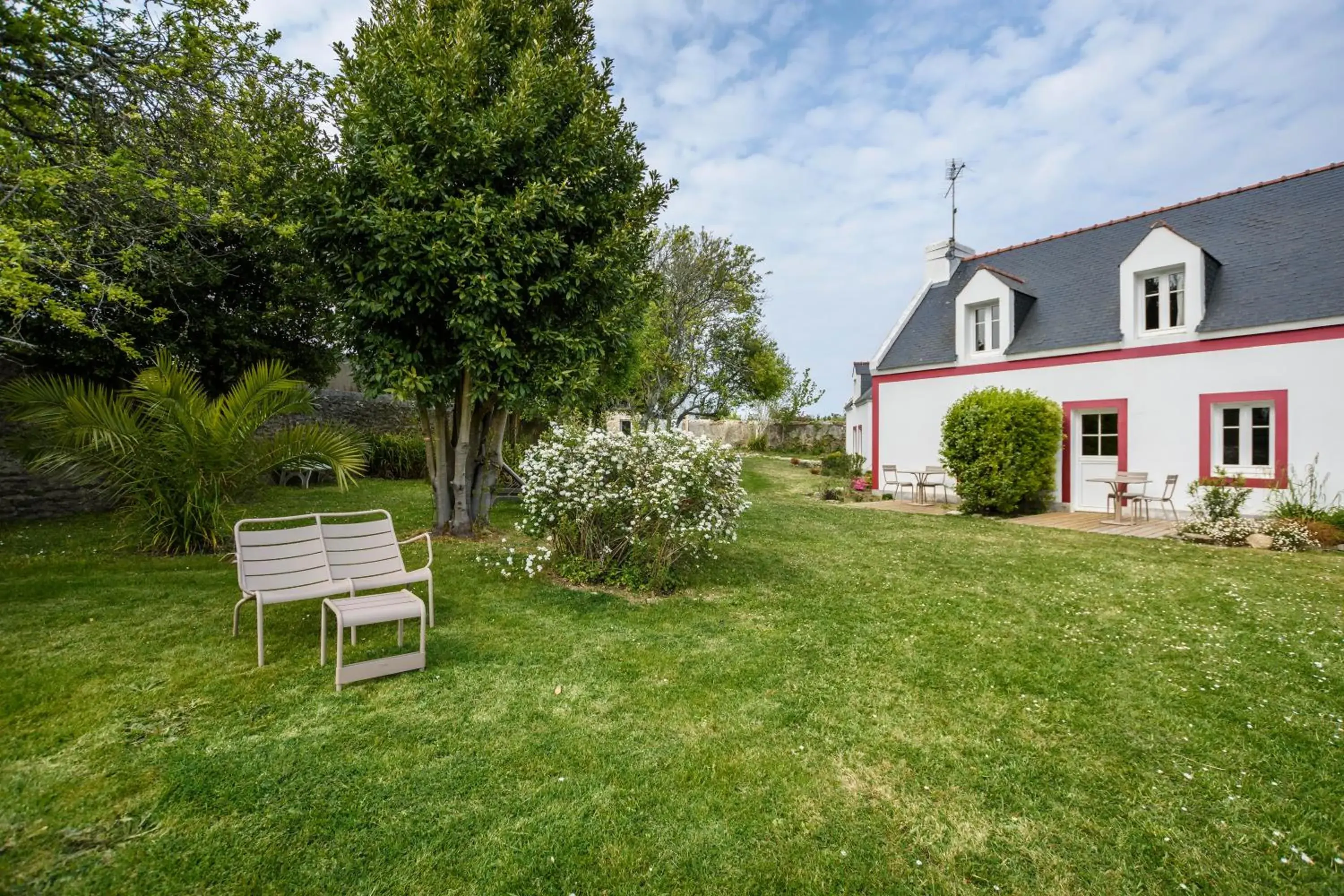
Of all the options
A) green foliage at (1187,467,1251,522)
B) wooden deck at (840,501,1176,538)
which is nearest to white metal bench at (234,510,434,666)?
wooden deck at (840,501,1176,538)

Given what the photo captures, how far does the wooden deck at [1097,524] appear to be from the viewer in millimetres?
9883

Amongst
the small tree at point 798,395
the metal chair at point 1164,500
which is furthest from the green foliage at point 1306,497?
the small tree at point 798,395

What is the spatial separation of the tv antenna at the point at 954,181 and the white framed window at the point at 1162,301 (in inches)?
250

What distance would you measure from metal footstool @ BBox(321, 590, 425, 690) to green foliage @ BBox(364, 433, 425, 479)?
13.4 metres

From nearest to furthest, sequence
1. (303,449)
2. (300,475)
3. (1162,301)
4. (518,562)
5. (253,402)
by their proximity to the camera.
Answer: (518,562)
(253,402)
(303,449)
(1162,301)
(300,475)

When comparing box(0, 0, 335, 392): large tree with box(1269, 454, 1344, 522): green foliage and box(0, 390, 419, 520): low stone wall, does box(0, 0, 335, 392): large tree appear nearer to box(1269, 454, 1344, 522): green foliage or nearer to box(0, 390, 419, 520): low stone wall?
box(0, 390, 419, 520): low stone wall

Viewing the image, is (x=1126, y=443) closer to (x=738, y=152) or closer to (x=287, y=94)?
(x=738, y=152)

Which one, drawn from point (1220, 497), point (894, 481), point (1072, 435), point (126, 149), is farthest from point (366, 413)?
point (1220, 497)

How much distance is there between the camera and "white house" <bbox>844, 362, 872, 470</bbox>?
23703 mm

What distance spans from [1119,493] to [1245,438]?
2.14 meters

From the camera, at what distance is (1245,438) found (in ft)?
34.0

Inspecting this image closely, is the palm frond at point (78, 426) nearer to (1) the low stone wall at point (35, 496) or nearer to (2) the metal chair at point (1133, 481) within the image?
(1) the low stone wall at point (35, 496)

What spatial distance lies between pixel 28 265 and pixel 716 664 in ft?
30.0

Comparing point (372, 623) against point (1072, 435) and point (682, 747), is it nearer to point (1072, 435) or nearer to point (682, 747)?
point (682, 747)
